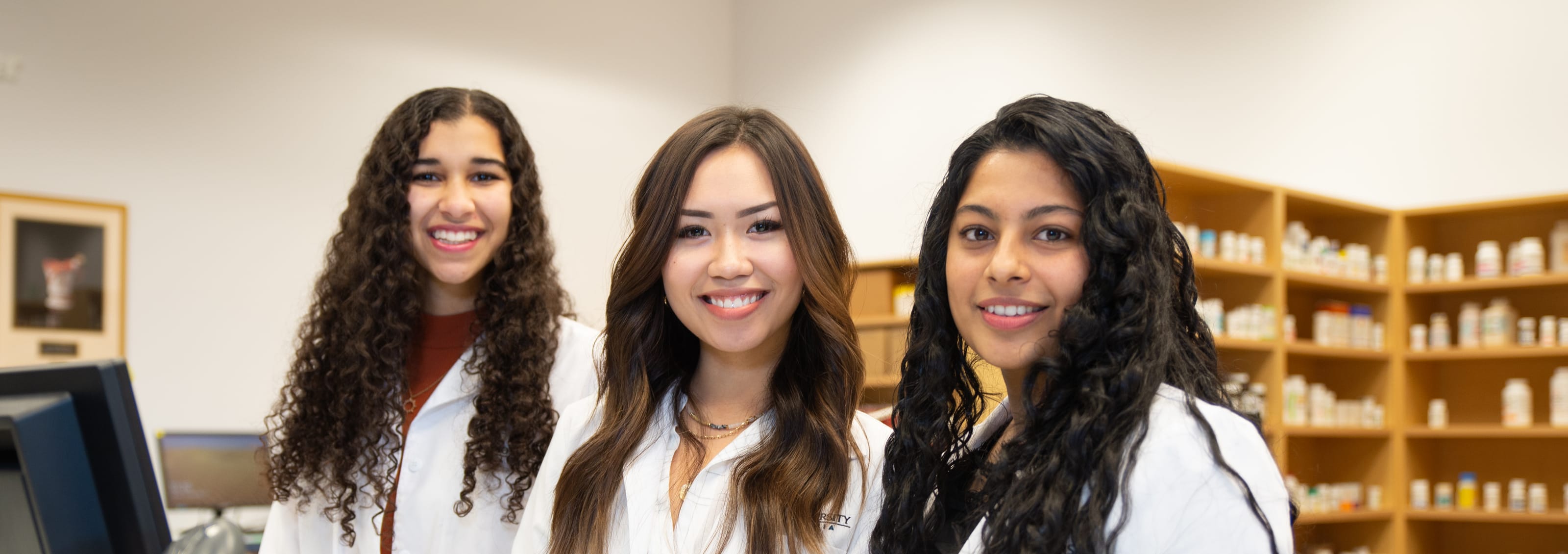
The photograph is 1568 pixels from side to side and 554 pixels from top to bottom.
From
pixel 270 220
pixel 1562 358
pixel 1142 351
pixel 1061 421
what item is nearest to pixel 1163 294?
pixel 1142 351

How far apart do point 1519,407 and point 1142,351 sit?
4538 mm

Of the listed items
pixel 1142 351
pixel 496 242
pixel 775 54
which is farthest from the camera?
pixel 775 54

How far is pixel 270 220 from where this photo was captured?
5.70 meters

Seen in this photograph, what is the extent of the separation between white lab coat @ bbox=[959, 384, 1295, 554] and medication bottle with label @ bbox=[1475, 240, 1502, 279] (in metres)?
4.49

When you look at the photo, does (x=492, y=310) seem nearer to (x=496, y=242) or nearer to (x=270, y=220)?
(x=496, y=242)

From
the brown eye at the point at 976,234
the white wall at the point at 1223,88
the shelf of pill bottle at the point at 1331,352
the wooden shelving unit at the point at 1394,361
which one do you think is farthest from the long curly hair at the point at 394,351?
the shelf of pill bottle at the point at 1331,352

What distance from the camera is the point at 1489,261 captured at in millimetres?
4906

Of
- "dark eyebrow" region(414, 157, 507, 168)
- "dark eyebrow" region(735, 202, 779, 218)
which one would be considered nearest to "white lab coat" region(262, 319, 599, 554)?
"dark eyebrow" region(414, 157, 507, 168)

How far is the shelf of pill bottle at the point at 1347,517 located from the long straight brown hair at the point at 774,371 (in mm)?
3705

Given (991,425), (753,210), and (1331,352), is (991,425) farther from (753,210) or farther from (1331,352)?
(1331,352)

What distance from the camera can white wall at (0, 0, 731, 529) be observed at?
507 cm

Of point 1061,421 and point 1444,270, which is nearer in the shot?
point 1061,421

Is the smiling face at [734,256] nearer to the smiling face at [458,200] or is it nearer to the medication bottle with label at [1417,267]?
the smiling face at [458,200]

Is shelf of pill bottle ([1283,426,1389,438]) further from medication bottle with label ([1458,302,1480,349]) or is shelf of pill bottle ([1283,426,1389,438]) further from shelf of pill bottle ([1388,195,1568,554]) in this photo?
medication bottle with label ([1458,302,1480,349])
